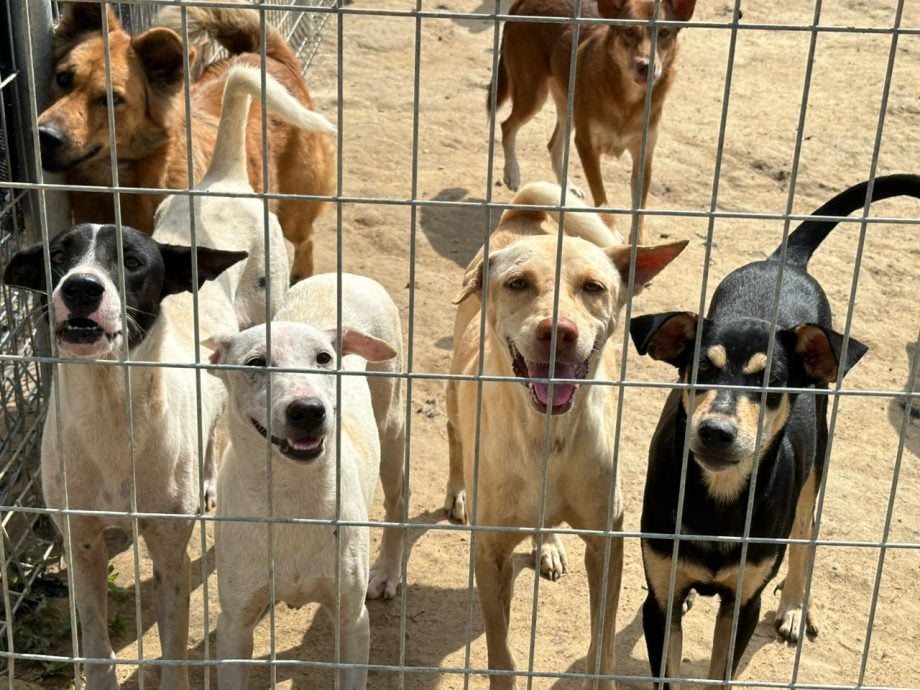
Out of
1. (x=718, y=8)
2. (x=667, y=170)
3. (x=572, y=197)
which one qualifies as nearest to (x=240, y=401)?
(x=572, y=197)

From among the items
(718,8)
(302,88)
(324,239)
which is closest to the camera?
(302,88)

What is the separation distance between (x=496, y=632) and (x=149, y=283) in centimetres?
157

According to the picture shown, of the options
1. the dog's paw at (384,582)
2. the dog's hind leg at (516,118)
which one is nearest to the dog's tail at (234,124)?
the dog's paw at (384,582)

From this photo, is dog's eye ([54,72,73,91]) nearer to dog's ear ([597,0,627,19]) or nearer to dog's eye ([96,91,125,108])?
dog's eye ([96,91,125,108])

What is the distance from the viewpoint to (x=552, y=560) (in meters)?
4.88

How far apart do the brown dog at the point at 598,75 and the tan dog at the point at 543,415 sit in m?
3.60

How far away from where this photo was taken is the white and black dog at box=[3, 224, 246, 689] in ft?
11.8

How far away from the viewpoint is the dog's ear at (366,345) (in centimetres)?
349

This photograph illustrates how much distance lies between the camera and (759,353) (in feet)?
12.0

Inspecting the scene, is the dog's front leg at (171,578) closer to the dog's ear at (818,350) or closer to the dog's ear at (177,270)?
the dog's ear at (177,270)

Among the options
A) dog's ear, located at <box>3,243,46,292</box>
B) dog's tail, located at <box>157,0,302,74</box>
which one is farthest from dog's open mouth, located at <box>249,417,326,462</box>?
dog's tail, located at <box>157,0,302,74</box>

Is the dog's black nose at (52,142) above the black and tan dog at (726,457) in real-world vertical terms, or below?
above

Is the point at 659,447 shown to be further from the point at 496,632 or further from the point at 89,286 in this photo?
the point at 89,286

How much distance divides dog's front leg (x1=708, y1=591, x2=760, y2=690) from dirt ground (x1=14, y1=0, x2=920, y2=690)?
31 cm
